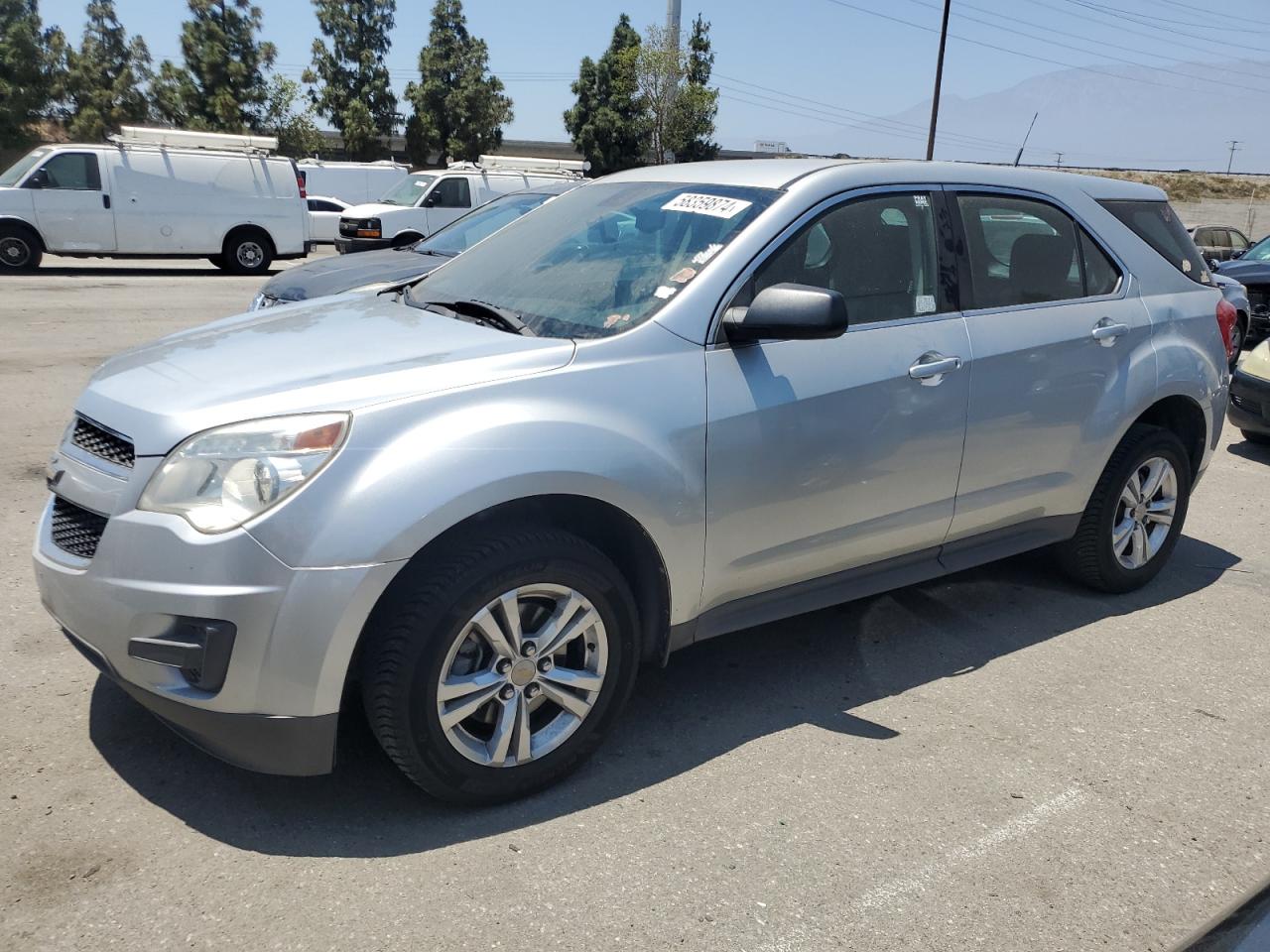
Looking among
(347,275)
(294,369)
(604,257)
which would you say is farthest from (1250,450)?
(294,369)

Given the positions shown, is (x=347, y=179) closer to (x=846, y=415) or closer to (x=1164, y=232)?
(x=1164, y=232)

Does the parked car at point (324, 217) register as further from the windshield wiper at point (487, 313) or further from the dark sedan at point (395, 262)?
the windshield wiper at point (487, 313)

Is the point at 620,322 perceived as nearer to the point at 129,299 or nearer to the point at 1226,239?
the point at 129,299

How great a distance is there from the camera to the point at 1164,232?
4871 millimetres

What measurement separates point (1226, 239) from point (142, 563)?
2090 cm

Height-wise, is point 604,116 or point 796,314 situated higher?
point 604,116

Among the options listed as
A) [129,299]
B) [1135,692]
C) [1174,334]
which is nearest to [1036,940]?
[1135,692]

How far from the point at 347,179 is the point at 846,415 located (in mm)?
30095

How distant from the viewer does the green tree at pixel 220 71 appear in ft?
142

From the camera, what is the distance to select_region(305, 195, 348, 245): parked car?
2712 centimetres

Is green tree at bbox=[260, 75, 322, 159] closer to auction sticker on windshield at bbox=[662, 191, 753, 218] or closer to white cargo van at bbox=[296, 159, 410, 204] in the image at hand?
white cargo van at bbox=[296, 159, 410, 204]

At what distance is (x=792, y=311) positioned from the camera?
318cm

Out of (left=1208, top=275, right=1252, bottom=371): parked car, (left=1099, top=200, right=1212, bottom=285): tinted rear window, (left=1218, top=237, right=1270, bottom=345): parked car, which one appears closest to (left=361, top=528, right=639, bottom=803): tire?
(left=1099, top=200, right=1212, bottom=285): tinted rear window

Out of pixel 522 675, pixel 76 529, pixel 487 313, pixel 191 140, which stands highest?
pixel 191 140
